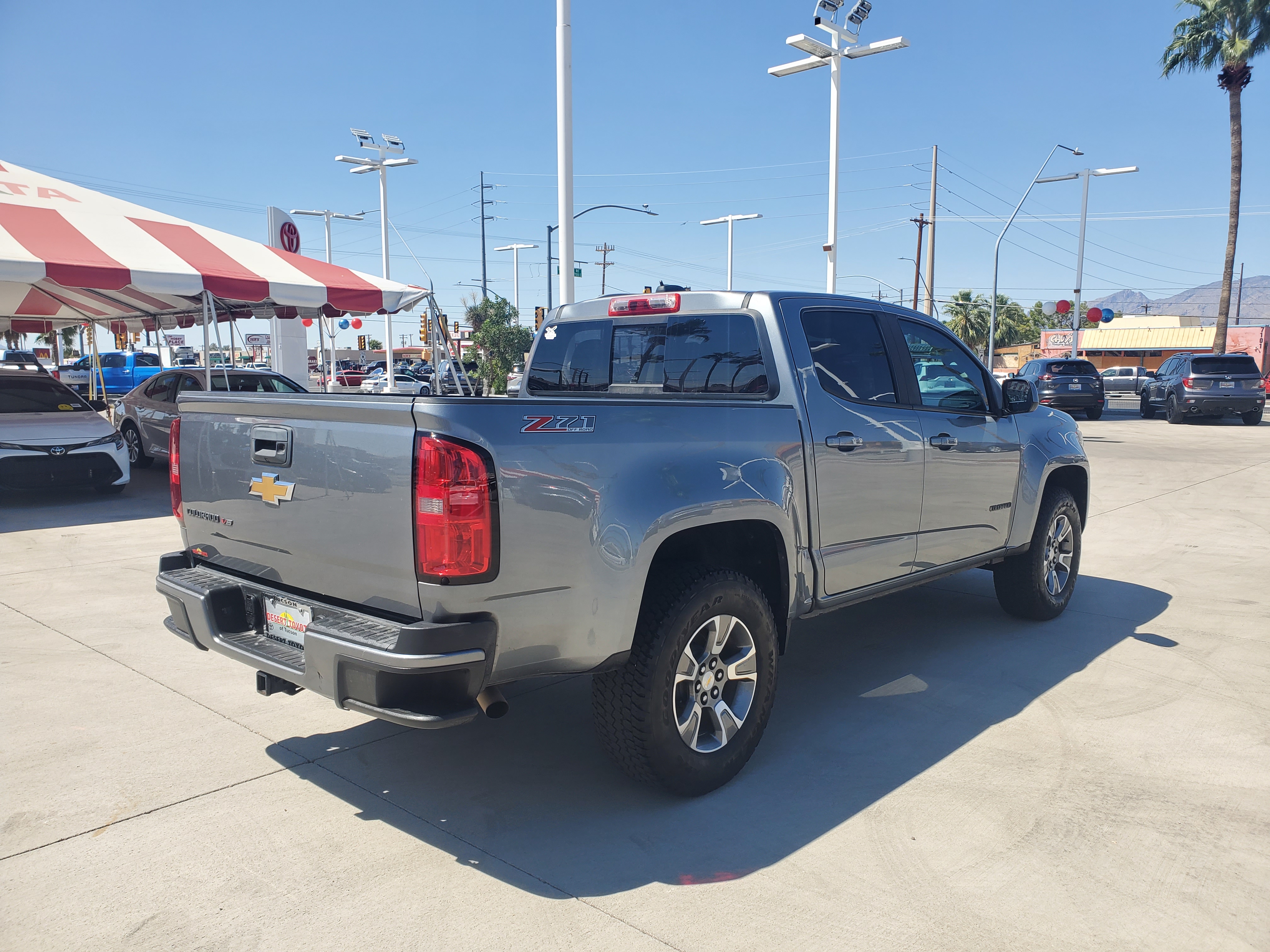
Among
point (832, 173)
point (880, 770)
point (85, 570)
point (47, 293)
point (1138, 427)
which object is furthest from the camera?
point (1138, 427)

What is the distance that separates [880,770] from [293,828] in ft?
7.45

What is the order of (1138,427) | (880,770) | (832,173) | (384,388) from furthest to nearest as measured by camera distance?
(384,388) → (1138,427) → (832,173) → (880,770)

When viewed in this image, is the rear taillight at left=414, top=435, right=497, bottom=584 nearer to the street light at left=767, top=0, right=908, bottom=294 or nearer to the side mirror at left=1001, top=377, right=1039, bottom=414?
the side mirror at left=1001, top=377, right=1039, bottom=414

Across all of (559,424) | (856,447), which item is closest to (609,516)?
(559,424)

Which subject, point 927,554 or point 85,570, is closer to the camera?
point 927,554

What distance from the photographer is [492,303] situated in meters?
56.5

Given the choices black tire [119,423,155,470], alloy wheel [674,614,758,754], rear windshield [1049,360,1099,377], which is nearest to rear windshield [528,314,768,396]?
alloy wheel [674,614,758,754]

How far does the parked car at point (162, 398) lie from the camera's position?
13.3 metres

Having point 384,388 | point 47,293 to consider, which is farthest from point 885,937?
point 384,388

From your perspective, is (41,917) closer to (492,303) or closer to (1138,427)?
(1138,427)

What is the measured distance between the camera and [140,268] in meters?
10.7

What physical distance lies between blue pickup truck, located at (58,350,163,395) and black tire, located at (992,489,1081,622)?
127 ft

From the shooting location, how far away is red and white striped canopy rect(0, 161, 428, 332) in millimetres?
10414

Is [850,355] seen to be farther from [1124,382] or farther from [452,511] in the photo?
[1124,382]
